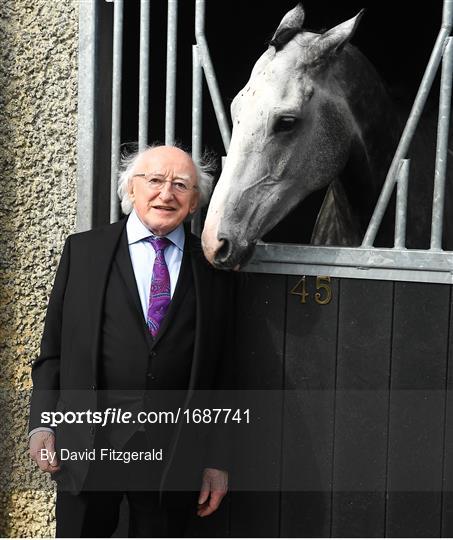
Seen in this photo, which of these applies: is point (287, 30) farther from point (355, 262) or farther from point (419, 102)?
point (355, 262)

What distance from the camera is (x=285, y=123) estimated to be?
2.32 m

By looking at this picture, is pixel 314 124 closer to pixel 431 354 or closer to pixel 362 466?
pixel 431 354

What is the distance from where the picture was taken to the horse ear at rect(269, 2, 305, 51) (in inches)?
92.9

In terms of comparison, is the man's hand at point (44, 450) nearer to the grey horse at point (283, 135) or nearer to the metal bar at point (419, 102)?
the grey horse at point (283, 135)

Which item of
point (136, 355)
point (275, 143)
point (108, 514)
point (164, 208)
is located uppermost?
point (275, 143)

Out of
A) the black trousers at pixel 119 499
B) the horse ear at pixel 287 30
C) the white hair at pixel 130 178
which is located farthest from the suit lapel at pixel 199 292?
the horse ear at pixel 287 30

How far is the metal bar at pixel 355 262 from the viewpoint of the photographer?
2.38 m

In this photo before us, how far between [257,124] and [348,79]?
1.49 ft

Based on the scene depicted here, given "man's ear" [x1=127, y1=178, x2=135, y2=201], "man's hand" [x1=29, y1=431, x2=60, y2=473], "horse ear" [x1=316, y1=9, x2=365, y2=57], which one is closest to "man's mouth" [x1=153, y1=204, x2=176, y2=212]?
"man's ear" [x1=127, y1=178, x2=135, y2=201]

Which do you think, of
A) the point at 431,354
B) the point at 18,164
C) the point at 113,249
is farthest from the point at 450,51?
the point at 18,164

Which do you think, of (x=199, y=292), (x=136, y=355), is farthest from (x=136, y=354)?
(x=199, y=292)

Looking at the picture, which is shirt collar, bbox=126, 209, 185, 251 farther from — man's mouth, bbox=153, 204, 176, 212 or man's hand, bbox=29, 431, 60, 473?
man's hand, bbox=29, 431, 60, 473

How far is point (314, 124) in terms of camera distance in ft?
7.84

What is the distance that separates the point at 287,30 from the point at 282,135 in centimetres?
33
